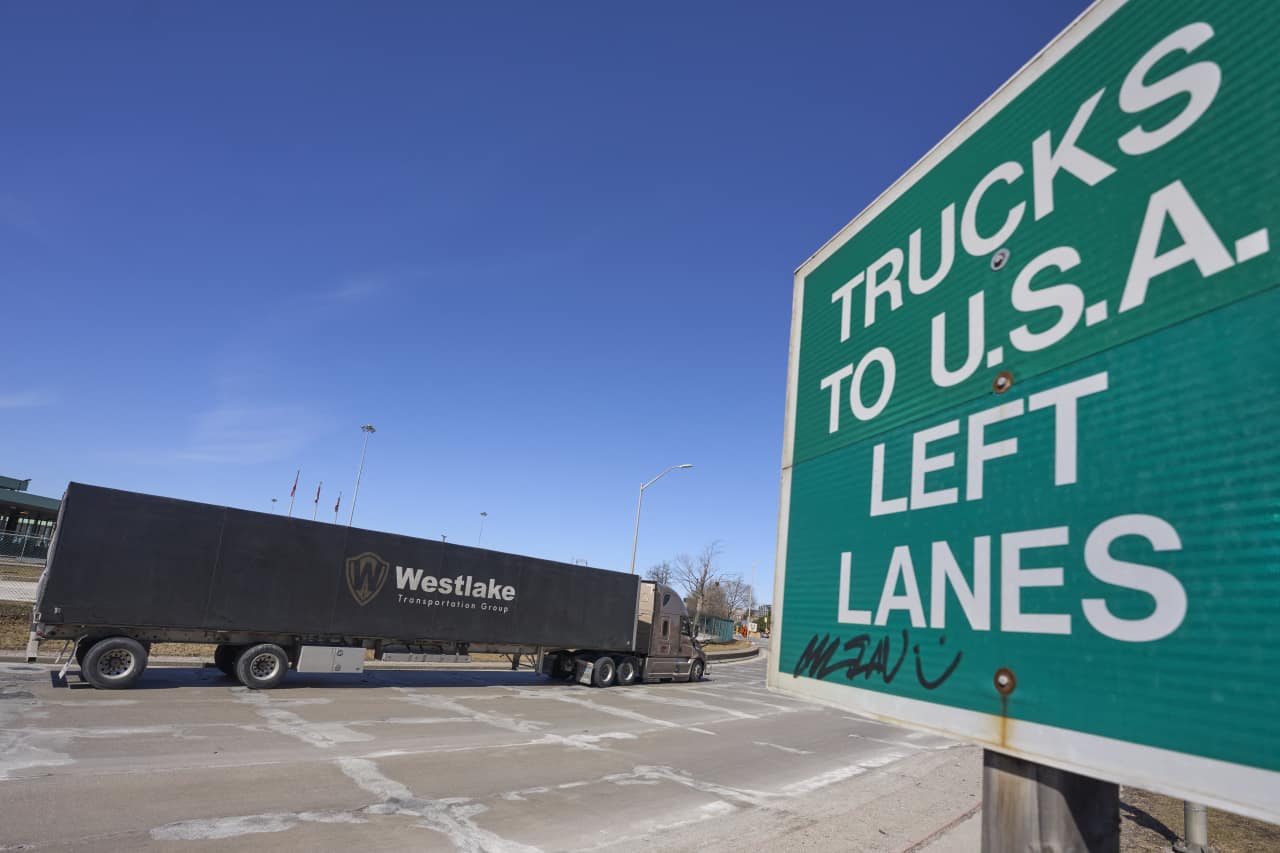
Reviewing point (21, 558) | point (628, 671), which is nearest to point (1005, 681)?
point (628, 671)

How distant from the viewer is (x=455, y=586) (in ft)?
63.4

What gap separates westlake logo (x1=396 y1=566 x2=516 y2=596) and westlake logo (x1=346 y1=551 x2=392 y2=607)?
0.45m

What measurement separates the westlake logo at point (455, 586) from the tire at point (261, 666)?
3.13m

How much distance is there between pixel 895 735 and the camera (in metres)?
17.5

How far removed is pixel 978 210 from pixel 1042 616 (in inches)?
50.9

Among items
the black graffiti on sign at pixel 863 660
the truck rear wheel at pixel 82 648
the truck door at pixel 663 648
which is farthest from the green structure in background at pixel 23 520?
the black graffiti on sign at pixel 863 660

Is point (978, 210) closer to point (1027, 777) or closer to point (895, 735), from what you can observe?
point (1027, 777)

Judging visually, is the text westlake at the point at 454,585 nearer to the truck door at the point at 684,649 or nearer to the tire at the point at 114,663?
the tire at the point at 114,663

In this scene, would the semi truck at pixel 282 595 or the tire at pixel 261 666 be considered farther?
the tire at pixel 261 666

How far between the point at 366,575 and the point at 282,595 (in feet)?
6.62

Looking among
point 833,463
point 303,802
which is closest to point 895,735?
point 303,802

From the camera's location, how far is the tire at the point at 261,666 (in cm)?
1597

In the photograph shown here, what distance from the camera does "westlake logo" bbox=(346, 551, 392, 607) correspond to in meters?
17.4

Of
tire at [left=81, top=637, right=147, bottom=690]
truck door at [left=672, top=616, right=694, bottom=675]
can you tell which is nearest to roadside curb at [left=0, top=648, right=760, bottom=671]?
tire at [left=81, top=637, right=147, bottom=690]
